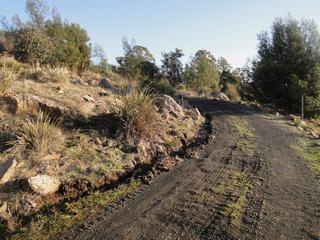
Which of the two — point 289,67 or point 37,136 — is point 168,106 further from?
point 289,67

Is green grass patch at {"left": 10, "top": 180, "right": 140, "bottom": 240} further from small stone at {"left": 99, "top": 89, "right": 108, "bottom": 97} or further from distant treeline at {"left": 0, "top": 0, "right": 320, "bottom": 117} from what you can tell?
distant treeline at {"left": 0, "top": 0, "right": 320, "bottom": 117}

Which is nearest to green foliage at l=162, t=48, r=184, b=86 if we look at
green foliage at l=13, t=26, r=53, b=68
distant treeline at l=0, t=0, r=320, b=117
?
distant treeline at l=0, t=0, r=320, b=117

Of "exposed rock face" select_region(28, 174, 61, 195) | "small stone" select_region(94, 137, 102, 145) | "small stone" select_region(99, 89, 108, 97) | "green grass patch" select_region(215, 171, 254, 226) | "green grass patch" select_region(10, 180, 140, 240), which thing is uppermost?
"small stone" select_region(99, 89, 108, 97)

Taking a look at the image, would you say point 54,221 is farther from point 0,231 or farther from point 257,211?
point 257,211

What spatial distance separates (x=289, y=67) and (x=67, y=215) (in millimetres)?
15596

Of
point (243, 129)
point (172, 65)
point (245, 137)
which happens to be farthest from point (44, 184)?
point (172, 65)

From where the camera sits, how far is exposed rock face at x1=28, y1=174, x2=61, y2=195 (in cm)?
539

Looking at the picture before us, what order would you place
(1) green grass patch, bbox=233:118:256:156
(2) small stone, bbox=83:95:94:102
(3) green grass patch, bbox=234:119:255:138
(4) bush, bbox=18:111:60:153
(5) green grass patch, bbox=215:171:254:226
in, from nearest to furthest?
(5) green grass patch, bbox=215:171:254:226 < (4) bush, bbox=18:111:60:153 < (1) green grass patch, bbox=233:118:256:156 < (2) small stone, bbox=83:95:94:102 < (3) green grass patch, bbox=234:119:255:138

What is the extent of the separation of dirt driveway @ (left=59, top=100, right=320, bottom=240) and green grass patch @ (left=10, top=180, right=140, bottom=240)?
0.18 m

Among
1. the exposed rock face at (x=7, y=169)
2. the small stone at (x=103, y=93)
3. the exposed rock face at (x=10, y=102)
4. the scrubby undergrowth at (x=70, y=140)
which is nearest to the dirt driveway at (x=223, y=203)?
the scrubby undergrowth at (x=70, y=140)

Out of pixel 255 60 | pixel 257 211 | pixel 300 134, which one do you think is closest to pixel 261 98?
pixel 255 60

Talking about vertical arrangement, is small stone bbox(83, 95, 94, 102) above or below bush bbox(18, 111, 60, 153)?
above

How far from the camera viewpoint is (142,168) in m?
6.73

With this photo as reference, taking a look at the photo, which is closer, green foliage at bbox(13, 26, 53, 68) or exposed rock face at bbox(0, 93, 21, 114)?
exposed rock face at bbox(0, 93, 21, 114)
